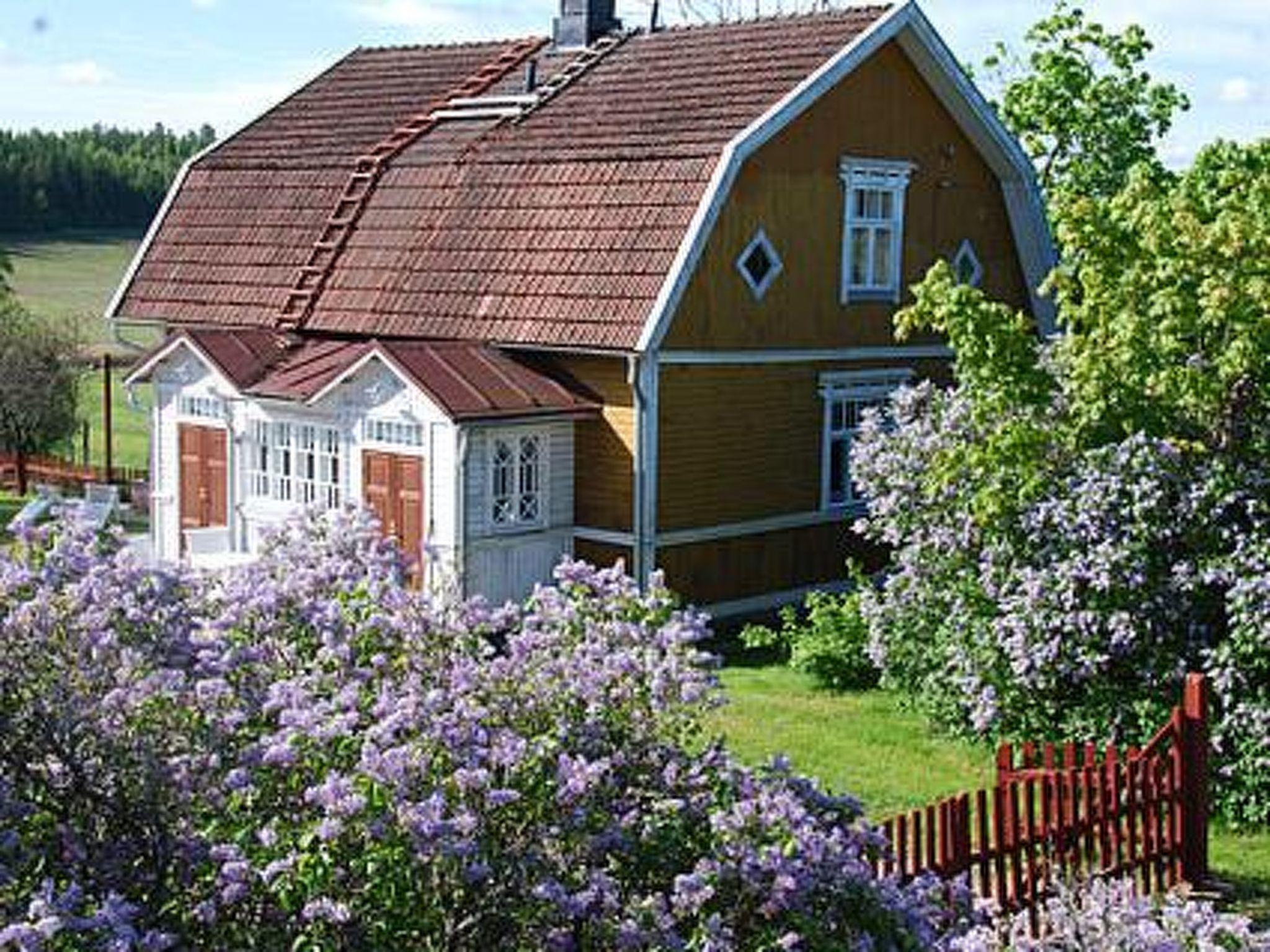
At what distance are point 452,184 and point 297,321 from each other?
2579 mm

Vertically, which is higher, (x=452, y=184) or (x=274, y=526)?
(x=452, y=184)

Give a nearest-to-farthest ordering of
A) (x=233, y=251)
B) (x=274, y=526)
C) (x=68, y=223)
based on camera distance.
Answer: (x=274, y=526)
(x=233, y=251)
(x=68, y=223)

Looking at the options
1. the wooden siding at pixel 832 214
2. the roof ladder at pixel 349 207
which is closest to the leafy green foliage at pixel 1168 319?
the wooden siding at pixel 832 214

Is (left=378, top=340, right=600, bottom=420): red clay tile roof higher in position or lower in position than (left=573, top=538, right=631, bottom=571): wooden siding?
higher

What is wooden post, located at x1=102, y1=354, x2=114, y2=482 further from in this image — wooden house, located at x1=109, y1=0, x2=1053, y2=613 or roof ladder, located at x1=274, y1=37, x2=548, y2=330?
roof ladder, located at x1=274, y1=37, x2=548, y2=330

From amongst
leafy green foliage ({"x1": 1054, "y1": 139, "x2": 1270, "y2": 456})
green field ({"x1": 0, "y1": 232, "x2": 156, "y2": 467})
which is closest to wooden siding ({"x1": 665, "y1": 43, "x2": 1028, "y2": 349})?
leafy green foliage ({"x1": 1054, "y1": 139, "x2": 1270, "y2": 456})

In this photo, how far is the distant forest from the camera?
3393 inches

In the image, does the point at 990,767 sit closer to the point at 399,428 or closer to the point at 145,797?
the point at 399,428

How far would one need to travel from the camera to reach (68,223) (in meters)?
89.1

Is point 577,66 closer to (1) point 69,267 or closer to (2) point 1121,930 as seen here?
(2) point 1121,930

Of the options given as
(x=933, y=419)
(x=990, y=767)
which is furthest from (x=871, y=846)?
(x=933, y=419)

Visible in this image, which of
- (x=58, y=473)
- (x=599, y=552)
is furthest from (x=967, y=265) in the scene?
(x=58, y=473)

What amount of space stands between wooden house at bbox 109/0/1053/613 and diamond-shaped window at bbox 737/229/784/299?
0.05 metres

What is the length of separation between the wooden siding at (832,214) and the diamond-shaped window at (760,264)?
9 centimetres
